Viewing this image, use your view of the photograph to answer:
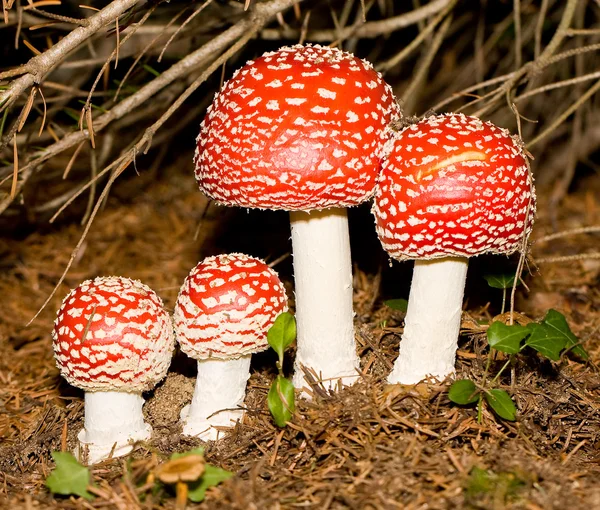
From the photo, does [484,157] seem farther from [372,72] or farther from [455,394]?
[455,394]

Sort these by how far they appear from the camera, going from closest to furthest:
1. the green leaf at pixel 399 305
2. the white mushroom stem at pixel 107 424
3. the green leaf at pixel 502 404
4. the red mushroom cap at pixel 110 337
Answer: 1. the green leaf at pixel 502 404
2. the red mushroom cap at pixel 110 337
3. the white mushroom stem at pixel 107 424
4. the green leaf at pixel 399 305

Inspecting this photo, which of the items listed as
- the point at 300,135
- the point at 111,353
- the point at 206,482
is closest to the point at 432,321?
the point at 300,135

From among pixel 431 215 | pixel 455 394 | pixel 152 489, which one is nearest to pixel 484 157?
pixel 431 215

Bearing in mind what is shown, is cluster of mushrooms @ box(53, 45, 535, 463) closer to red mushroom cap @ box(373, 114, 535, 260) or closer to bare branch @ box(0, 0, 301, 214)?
red mushroom cap @ box(373, 114, 535, 260)

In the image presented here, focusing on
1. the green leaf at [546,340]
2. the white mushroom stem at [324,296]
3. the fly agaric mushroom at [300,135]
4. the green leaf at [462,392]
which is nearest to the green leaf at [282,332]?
the white mushroom stem at [324,296]

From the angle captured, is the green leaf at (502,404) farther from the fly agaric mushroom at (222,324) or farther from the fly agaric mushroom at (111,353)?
the fly agaric mushroom at (111,353)

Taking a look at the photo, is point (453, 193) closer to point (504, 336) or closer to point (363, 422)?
point (504, 336)
